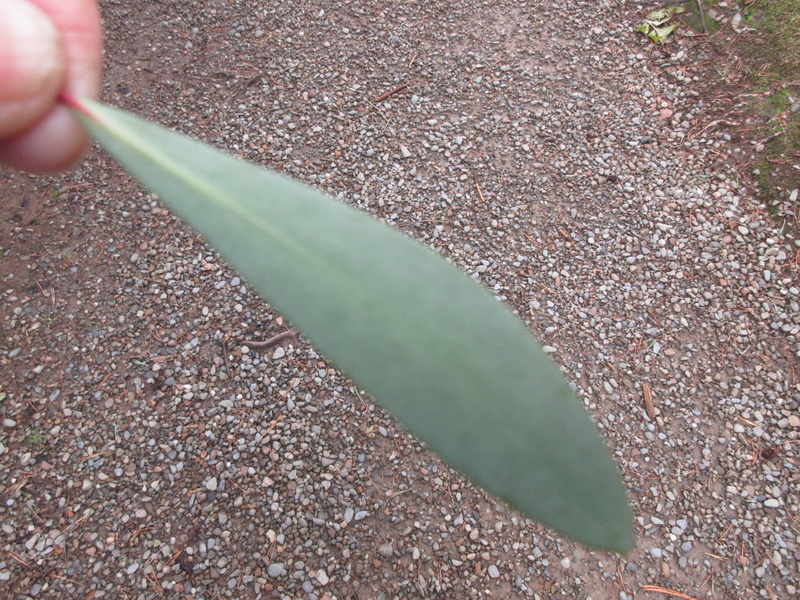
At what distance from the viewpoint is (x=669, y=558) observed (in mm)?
1697

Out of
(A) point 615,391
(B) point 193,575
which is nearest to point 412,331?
(B) point 193,575

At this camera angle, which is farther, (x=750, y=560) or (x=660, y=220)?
(x=660, y=220)

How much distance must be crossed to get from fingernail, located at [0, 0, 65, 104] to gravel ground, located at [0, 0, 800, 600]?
1254 millimetres

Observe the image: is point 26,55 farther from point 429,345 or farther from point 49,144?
point 429,345

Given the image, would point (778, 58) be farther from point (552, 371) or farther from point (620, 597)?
point (552, 371)

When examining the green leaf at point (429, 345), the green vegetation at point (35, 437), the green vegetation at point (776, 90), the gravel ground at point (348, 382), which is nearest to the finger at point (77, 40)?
the green leaf at point (429, 345)

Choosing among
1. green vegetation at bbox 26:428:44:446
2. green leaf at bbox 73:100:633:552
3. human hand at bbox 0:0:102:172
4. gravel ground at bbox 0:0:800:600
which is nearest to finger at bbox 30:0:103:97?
human hand at bbox 0:0:102:172

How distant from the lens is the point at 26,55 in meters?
0.77

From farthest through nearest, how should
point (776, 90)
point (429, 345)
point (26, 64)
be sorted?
point (776, 90), point (26, 64), point (429, 345)

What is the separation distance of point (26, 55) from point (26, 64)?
0.02m

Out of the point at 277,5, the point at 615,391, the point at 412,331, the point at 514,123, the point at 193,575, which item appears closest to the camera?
the point at 412,331

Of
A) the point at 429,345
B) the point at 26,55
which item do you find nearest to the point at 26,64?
the point at 26,55

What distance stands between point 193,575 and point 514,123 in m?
2.23

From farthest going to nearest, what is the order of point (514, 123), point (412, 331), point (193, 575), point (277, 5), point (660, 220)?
point (277, 5) → point (514, 123) → point (660, 220) → point (193, 575) → point (412, 331)
